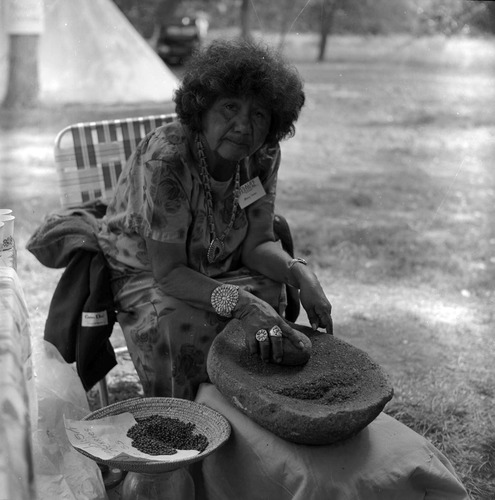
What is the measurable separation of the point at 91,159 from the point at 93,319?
1007mm

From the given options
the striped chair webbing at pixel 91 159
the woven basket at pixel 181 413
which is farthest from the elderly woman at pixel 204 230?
the striped chair webbing at pixel 91 159

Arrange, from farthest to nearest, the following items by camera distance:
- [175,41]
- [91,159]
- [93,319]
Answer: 1. [175,41]
2. [91,159]
3. [93,319]

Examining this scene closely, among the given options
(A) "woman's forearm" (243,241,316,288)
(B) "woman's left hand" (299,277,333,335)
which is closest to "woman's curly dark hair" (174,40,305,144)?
(A) "woman's forearm" (243,241,316,288)

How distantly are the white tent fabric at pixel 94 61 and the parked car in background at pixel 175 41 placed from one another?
18.3 feet

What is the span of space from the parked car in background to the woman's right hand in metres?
13.7

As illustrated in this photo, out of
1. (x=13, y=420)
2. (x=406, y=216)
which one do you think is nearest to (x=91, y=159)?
(x=13, y=420)

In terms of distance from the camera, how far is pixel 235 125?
8.45ft

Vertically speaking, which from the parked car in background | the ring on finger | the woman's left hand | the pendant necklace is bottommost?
the parked car in background

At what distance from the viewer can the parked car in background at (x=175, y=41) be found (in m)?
15.6

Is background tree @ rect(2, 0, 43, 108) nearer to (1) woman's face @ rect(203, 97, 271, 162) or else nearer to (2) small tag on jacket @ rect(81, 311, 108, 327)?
(2) small tag on jacket @ rect(81, 311, 108, 327)

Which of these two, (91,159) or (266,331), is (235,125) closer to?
(266,331)

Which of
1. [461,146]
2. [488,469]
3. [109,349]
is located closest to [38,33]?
[461,146]

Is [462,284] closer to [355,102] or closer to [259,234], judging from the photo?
[259,234]

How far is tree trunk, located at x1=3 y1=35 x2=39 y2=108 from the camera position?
9.53m
